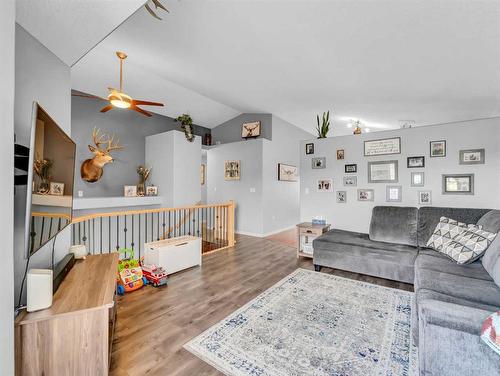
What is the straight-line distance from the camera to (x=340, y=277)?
122 inches

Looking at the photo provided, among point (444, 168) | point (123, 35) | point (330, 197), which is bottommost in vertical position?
point (330, 197)

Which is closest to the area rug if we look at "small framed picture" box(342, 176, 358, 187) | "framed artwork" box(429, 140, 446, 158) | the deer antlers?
"small framed picture" box(342, 176, 358, 187)

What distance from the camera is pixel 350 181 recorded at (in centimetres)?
390

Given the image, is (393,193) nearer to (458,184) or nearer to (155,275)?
(458,184)

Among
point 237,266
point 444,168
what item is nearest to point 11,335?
point 237,266

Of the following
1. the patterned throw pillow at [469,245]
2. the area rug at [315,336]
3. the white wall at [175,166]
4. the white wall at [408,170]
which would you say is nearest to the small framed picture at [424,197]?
the white wall at [408,170]

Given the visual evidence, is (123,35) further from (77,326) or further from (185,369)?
(185,369)

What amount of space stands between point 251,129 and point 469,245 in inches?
194

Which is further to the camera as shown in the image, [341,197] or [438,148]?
[341,197]

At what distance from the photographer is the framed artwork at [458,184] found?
3.08 meters

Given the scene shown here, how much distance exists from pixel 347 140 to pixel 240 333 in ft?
10.7

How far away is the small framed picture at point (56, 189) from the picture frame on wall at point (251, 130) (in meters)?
4.95

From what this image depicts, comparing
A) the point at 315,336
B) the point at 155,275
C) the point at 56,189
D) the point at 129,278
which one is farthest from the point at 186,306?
the point at 56,189

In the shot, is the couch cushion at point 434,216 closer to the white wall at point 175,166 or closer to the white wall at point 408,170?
the white wall at point 408,170
